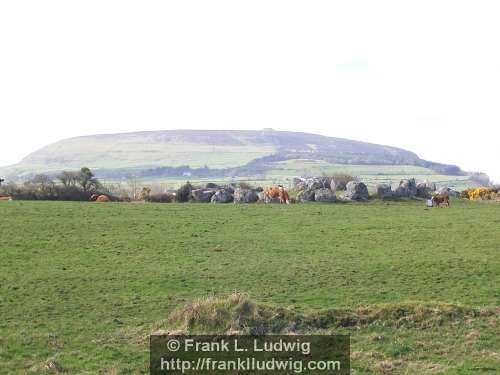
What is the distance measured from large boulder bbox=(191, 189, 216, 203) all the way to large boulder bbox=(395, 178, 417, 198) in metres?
17.7

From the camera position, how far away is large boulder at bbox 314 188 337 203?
55.9 metres

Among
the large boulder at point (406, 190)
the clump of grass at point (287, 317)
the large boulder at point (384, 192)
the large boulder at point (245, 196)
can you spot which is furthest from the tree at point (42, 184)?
the clump of grass at point (287, 317)

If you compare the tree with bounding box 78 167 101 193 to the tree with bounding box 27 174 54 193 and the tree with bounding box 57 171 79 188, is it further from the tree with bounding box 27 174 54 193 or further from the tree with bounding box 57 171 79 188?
the tree with bounding box 27 174 54 193

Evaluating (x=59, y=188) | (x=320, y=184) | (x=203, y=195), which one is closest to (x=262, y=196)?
(x=203, y=195)

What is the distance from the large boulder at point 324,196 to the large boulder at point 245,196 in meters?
5.68

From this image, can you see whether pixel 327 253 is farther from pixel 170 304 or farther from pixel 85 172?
pixel 85 172

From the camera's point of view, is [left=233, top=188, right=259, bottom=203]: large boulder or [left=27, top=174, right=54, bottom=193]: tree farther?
[left=27, top=174, right=54, bottom=193]: tree

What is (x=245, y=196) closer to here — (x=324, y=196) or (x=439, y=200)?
(x=324, y=196)

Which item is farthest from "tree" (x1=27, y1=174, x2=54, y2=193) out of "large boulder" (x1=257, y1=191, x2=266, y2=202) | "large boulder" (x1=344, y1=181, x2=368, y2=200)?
"large boulder" (x1=344, y1=181, x2=368, y2=200)

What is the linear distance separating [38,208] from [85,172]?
2572 cm

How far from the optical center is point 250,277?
23.6 m

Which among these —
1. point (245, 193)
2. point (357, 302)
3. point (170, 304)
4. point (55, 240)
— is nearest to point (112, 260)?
point (55, 240)

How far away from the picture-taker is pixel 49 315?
1878 cm

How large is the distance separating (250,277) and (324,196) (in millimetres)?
33327
